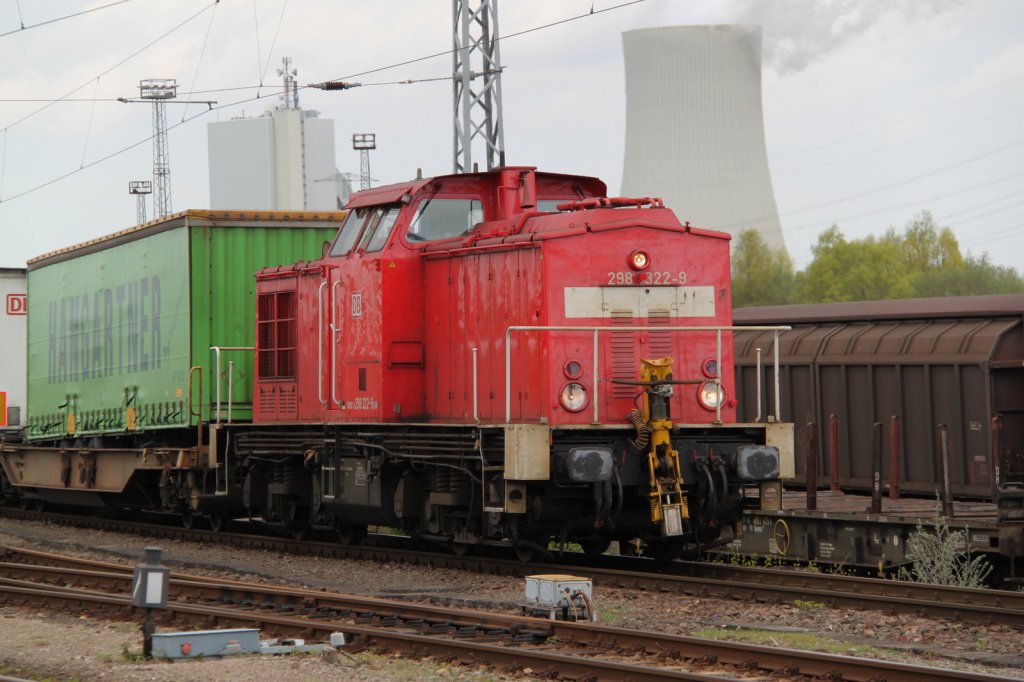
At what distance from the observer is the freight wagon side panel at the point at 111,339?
17.7 m

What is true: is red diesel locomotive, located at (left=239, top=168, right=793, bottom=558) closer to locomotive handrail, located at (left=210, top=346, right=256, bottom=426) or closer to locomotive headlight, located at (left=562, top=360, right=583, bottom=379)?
locomotive headlight, located at (left=562, top=360, right=583, bottom=379)

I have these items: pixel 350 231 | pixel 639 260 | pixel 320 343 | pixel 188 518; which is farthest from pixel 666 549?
pixel 188 518

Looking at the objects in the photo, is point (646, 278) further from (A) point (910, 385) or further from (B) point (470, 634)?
(A) point (910, 385)

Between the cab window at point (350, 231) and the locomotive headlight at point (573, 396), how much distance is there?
325cm

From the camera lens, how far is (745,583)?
11539mm

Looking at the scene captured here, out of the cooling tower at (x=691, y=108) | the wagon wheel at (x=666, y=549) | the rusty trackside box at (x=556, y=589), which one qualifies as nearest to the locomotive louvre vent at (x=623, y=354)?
the wagon wheel at (x=666, y=549)

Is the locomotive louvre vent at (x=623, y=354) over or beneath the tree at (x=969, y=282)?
beneath

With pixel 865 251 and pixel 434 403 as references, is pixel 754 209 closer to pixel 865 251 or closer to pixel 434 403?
pixel 865 251

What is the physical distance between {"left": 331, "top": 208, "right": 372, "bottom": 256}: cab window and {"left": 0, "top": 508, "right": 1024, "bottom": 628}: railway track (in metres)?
3.26

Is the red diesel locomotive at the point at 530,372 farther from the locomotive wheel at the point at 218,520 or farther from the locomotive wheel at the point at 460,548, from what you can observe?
the locomotive wheel at the point at 218,520

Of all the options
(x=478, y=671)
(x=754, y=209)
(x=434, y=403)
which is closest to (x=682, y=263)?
(x=434, y=403)

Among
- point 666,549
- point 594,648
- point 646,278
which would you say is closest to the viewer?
point 594,648

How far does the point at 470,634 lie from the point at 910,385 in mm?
8134

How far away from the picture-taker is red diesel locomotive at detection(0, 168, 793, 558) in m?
12.0
